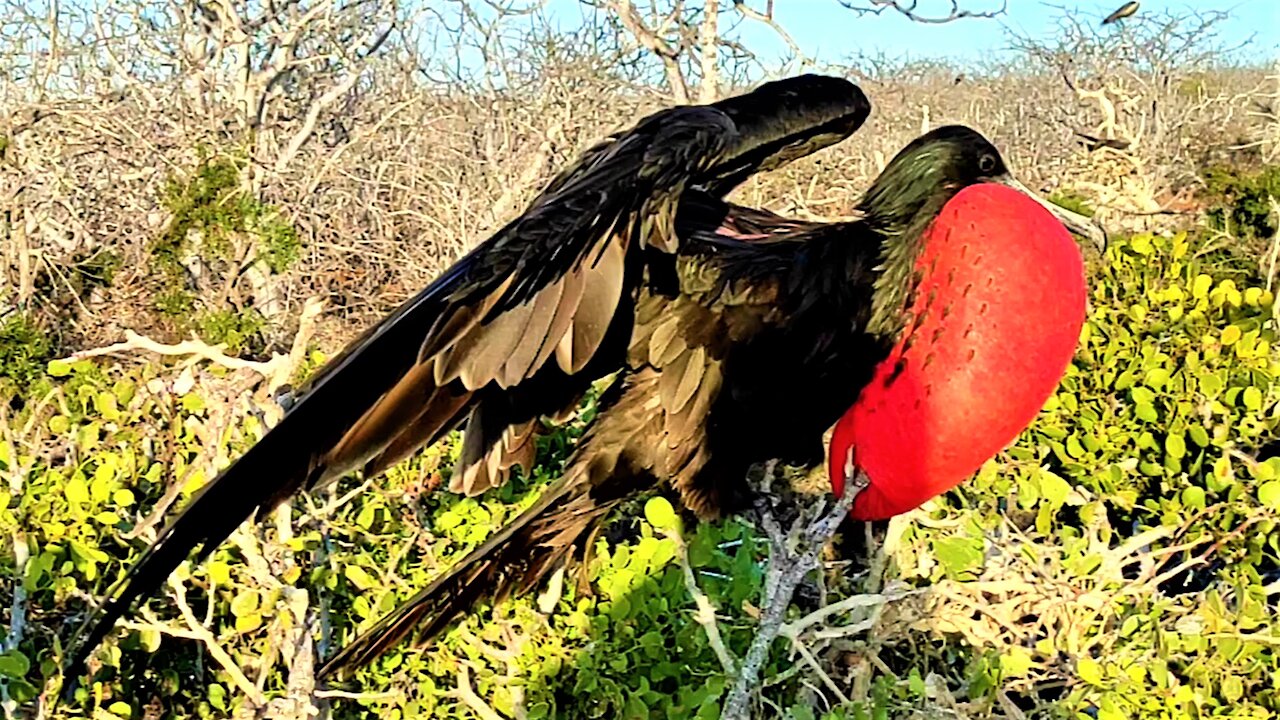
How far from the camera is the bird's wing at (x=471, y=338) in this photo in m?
0.86

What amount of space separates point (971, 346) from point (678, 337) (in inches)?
12.6

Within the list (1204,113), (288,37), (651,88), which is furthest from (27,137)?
(1204,113)

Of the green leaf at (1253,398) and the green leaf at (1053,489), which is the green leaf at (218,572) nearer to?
the green leaf at (1053,489)

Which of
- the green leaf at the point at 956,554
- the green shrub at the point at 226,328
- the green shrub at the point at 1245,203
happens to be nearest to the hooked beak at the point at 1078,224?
the green leaf at the point at 956,554

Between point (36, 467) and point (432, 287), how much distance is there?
0.69 m

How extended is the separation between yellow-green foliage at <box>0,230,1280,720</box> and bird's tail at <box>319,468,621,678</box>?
49mm

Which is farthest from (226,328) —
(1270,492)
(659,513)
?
(1270,492)

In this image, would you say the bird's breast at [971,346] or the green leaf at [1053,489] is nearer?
the bird's breast at [971,346]

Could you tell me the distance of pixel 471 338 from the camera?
930 mm

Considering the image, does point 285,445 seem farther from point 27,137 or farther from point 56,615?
point 27,137

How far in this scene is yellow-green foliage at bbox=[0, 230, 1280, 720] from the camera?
1214 millimetres

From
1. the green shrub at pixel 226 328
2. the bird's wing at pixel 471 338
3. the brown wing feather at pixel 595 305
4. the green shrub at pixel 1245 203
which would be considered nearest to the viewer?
the bird's wing at pixel 471 338

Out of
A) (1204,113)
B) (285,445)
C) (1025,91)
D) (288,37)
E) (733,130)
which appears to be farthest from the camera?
(1025,91)

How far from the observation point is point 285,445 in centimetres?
88
